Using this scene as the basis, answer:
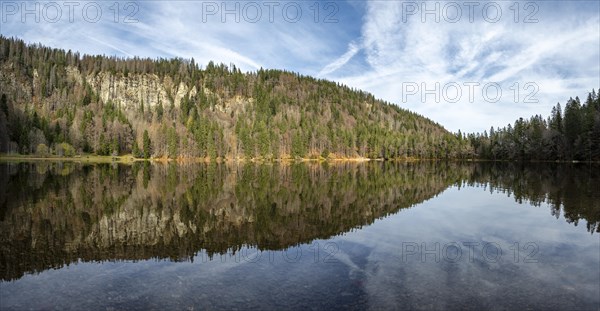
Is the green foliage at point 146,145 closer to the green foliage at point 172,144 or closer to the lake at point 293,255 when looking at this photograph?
the green foliage at point 172,144

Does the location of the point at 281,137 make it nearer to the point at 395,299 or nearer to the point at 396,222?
the point at 396,222

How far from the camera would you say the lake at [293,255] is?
11555 mm

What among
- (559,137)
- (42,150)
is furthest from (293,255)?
(42,150)

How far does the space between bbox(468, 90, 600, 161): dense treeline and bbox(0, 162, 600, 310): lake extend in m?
96.6

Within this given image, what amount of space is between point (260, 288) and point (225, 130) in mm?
160001

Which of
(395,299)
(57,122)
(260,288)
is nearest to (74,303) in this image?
(260,288)

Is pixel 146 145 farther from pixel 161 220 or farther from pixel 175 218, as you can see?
pixel 161 220

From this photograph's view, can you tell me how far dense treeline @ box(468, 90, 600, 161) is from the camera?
355ft

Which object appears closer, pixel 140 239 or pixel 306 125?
pixel 140 239

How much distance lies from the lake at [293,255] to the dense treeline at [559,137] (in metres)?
96.6

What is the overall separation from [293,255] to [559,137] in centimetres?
13349

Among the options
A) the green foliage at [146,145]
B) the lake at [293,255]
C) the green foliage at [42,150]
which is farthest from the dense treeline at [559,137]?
the green foliage at [42,150]

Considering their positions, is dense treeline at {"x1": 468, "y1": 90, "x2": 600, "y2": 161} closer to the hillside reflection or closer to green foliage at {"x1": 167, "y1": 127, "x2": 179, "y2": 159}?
the hillside reflection

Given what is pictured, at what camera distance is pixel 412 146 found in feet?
609
